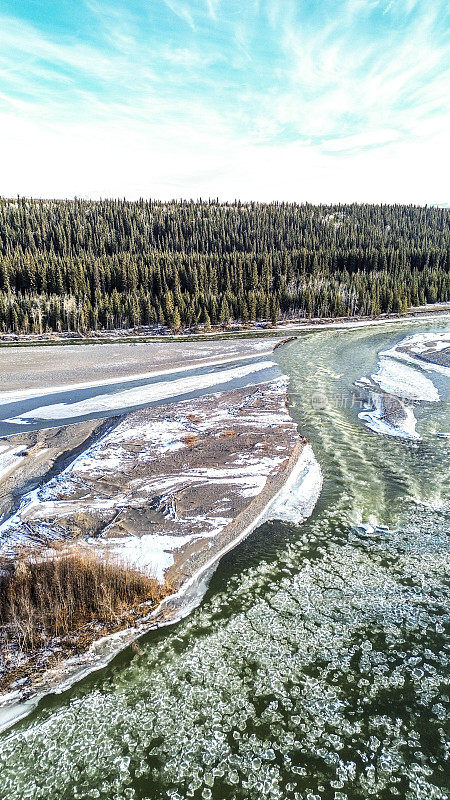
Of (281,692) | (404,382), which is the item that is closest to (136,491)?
(281,692)

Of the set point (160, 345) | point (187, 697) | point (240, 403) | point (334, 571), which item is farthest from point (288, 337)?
point (187, 697)

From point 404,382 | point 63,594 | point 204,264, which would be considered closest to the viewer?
point 63,594

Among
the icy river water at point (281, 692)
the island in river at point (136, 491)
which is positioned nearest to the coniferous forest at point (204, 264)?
the island in river at point (136, 491)

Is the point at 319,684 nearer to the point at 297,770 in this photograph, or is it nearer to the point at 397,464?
the point at 297,770

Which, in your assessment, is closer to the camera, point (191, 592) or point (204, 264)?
point (191, 592)

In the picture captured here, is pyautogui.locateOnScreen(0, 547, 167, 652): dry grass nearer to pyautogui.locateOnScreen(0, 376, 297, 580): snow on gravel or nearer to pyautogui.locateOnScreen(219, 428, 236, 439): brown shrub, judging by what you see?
pyautogui.locateOnScreen(0, 376, 297, 580): snow on gravel

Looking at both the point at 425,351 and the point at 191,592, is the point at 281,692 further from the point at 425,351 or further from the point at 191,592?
the point at 425,351

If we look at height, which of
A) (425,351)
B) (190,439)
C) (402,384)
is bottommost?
(190,439)
